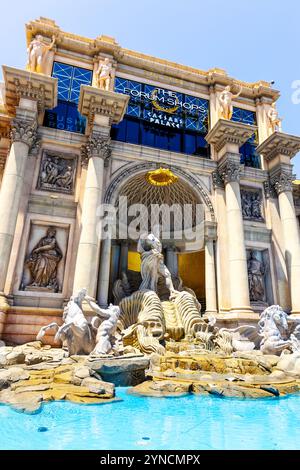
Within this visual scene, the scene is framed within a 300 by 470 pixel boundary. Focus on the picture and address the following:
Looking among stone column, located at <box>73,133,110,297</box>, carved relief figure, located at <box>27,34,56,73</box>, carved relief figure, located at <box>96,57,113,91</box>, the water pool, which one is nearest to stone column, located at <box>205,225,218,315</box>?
stone column, located at <box>73,133,110,297</box>

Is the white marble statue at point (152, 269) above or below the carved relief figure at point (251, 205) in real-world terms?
below

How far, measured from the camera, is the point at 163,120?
70.6 ft

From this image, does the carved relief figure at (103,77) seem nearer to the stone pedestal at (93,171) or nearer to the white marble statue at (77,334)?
the stone pedestal at (93,171)

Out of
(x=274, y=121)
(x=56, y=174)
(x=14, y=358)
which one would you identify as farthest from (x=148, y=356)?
(x=274, y=121)

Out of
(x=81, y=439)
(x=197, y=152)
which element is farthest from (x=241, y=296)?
(x=81, y=439)

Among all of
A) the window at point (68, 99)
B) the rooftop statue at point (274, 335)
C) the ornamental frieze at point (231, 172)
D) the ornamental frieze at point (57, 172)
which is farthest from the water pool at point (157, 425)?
the window at point (68, 99)

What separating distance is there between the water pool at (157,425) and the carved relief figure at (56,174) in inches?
500

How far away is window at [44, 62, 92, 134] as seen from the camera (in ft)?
61.2

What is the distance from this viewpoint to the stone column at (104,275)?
1509 centimetres

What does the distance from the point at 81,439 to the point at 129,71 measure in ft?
75.6

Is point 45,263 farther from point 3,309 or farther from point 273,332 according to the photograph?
point 273,332

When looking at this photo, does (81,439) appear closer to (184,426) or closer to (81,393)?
(184,426)

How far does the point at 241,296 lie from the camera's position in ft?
53.0

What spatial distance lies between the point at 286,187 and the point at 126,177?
35.2 ft
